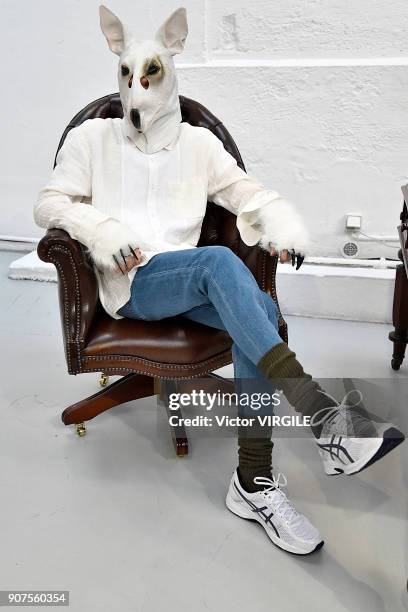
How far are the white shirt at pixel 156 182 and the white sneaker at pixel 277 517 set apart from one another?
2.36 ft

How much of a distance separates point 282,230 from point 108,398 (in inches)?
31.0

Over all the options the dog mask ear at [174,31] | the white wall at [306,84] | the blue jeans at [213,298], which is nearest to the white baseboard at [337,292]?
the white wall at [306,84]

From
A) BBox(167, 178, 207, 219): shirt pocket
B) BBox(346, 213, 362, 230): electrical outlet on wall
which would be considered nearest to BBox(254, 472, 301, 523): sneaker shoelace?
BBox(167, 178, 207, 219): shirt pocket

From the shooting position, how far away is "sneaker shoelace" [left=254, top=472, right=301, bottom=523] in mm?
1604

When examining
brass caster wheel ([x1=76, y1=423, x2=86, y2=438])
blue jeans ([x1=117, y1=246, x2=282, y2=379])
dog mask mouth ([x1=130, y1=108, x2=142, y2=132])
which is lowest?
brass caster wheel ([x1=76, y1=423, x2=86, y2=438])

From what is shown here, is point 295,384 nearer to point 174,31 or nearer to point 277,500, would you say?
point 277,500

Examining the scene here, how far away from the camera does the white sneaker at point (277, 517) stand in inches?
61.8

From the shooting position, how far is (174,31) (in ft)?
6.36

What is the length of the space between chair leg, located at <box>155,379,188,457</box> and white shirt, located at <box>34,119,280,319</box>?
476mm

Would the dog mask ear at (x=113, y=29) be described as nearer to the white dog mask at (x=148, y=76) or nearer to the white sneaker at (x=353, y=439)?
the white dog mask at (x=148, y=76)

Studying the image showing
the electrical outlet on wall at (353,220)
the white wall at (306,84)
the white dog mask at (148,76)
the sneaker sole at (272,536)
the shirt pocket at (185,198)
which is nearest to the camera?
the sneaker sole at (272,536)

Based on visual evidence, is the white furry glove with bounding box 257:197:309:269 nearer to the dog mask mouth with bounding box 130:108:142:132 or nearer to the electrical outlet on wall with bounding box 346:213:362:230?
the dog mask mouth with bounding box 130:108:142:132

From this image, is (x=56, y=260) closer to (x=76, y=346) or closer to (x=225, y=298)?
(x=76, y=346)

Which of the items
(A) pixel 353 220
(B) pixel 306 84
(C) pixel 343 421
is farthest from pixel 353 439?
(B) pixel 306 84
